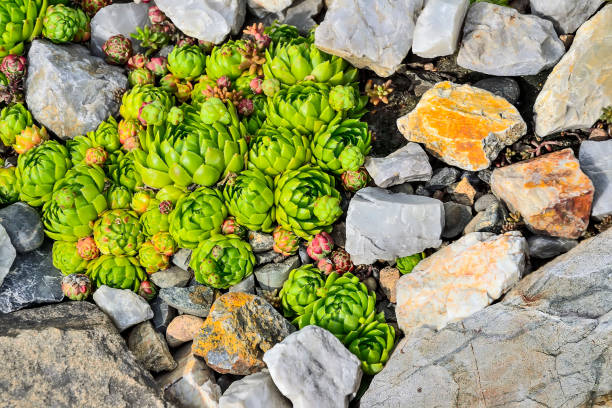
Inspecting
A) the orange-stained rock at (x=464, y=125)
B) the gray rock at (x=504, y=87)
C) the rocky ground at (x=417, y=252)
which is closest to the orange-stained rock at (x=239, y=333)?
the rocky ground at (x=417, y=252)

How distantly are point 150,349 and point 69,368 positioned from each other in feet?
1.95

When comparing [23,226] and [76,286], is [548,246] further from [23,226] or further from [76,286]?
[23,226]

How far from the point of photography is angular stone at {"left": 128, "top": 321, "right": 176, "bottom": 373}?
4199mm

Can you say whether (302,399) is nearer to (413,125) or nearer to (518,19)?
(413,125)

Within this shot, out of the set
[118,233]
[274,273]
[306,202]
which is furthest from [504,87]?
[118,233]

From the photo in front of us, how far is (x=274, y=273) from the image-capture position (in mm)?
4461

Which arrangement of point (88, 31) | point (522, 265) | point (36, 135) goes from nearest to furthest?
1. point (522, 265)
2. point (36, 135)
3. point (88, 31)

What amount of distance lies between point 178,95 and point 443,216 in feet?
8.40

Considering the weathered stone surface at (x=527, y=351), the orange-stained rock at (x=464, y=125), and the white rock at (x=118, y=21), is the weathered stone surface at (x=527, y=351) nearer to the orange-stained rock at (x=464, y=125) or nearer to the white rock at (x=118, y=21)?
the orange-stained rock at (x=464, y=125)

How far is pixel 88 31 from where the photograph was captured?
5.36m

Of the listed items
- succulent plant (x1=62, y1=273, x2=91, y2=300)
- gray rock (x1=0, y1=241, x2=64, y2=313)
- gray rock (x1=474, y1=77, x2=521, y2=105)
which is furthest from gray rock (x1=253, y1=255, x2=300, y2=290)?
gray rock (x1=474, y1=77, x2=521, y2=105)

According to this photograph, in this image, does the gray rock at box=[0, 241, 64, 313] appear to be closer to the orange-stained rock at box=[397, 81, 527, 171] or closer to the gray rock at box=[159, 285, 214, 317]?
the gray rock at box=[159, 285, 214, 317]

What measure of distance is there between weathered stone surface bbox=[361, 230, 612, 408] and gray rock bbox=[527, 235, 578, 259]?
20 centimetres

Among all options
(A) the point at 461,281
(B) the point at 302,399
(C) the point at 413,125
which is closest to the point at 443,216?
(A) the point at 461,281
